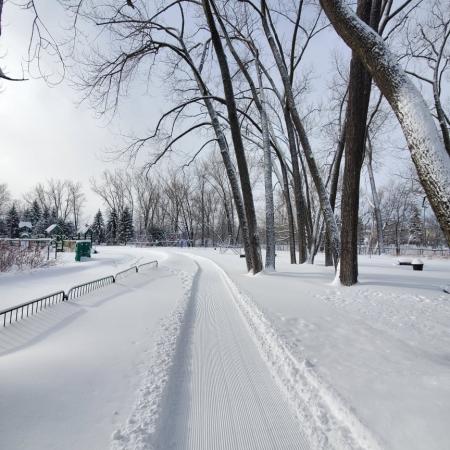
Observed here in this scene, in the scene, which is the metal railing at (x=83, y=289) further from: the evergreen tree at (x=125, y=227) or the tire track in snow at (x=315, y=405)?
the evergreen tree at (x=125, y=227)

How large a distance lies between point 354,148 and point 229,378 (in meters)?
7.37

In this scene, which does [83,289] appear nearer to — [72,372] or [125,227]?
[72,372]

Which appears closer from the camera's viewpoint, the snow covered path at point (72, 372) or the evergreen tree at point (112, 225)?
the snow covered path at point (72, 372)

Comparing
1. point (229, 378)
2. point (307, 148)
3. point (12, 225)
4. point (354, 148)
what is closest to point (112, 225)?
point (12, 225)

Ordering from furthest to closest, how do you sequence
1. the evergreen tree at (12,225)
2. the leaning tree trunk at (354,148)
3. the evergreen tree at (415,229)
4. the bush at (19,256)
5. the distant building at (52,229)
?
the evergreen tree at (415,229) < the evergreen tree at (12,225) < the distant building at (52,229) < the bush at (19,256) < the leaning tree trunk at (354,148)

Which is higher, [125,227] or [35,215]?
[35,215]

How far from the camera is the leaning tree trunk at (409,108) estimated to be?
11.1 feet

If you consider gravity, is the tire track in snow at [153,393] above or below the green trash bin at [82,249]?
below

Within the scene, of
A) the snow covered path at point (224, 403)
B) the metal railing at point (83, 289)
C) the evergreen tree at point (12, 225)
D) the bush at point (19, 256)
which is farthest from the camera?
the evergreen tree at point (12, 225)

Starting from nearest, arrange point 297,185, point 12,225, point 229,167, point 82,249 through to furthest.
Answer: point 229,167 < point 297,185 < point 82,249 < point 12,225

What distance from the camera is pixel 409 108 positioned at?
12.3 feet

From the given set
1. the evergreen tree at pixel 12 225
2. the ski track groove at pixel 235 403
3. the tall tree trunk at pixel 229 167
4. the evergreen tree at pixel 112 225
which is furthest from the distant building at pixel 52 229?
the ski track groove at pixel 235 403

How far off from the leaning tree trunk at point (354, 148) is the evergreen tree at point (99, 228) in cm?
6578

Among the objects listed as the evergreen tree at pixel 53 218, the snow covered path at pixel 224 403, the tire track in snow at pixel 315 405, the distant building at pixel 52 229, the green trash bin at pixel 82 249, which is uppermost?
the evergreen tree at pixel 53 218
